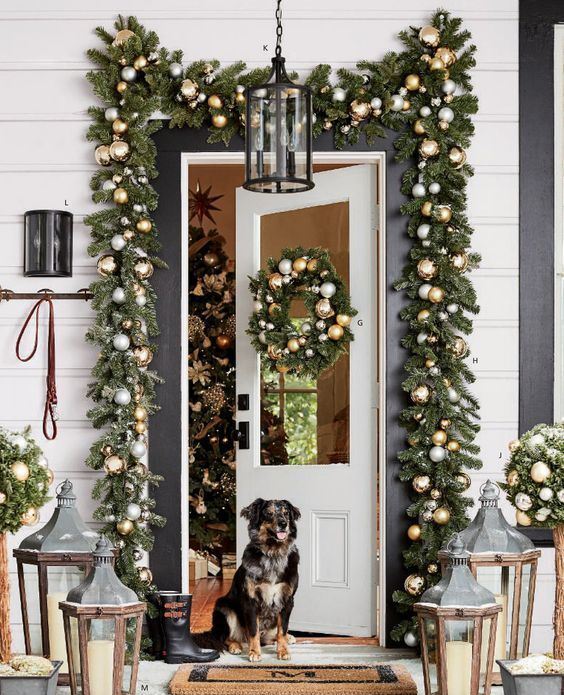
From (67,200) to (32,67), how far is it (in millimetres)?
636

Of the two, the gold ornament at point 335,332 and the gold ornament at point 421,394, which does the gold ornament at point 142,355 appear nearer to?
the gold ornament at point 335,332

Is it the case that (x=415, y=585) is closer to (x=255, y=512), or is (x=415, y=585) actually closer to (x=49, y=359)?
(x=255, y=512)

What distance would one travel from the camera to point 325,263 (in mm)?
4500

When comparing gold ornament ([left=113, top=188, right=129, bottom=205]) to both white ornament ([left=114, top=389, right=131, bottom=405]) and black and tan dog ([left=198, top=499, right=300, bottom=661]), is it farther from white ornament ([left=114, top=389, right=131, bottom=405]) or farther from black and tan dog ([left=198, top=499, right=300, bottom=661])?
black and tan dog ([left=198, top=499, right=300, bottom=661])

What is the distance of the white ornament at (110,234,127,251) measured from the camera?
430cm

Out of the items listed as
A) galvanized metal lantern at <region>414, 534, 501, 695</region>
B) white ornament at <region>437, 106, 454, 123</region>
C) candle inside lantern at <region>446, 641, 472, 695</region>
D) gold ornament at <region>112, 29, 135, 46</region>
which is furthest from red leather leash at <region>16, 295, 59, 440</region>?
candle inside lantern at <region>446, 641, 472, 695</region>

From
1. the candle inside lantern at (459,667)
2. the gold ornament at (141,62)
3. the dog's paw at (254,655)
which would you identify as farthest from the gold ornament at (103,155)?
the candle inside lantern at (459,667)

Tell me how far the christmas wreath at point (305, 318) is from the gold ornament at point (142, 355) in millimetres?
556

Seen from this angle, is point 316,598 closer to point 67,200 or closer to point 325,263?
point 325,263

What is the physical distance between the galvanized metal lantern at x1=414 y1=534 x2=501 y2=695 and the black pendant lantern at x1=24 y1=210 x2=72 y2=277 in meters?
2.23

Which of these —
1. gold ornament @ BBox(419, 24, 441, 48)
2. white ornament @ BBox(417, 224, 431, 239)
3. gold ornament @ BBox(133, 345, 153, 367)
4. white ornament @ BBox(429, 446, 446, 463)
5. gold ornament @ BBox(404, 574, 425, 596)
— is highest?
gold ornament @ BBox(419, 24, 441, 48)

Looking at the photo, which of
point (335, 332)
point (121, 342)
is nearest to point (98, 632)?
point (121, 342)

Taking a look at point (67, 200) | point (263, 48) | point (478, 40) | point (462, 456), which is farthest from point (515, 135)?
Result: point (67, 200)

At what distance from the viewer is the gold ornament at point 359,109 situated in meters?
4.32
